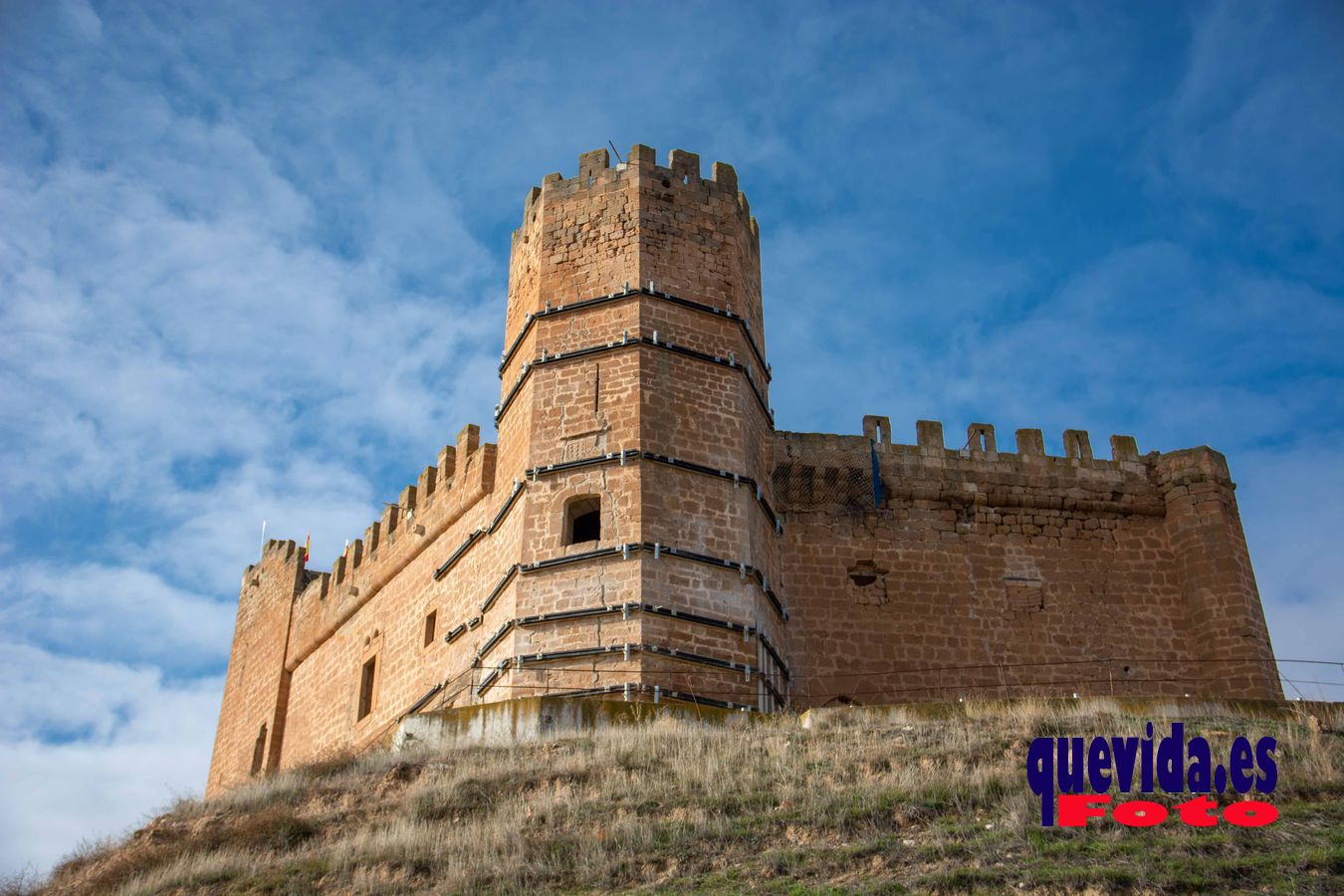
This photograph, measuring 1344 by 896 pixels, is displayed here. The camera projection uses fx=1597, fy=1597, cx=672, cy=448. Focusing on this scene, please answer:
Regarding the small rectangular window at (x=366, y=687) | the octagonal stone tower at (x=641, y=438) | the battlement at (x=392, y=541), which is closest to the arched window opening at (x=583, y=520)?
the octagonal stone tower at (x=641, y=438)

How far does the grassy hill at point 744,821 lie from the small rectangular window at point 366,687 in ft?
22.3

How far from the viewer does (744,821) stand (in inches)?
474

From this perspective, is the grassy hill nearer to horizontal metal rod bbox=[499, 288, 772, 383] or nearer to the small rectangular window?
horizontal metal rod bbox=[499, 288, 772, 383]

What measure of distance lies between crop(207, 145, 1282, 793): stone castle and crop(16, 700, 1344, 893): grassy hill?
2.21 meters

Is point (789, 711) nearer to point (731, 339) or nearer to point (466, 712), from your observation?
point (466, 712)

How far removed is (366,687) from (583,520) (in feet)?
19.1

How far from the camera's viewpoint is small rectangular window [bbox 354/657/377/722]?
74.4ft

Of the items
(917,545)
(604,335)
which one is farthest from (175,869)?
(917,545)

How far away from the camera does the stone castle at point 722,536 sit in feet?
57.5

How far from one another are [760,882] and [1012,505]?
37.5 ft

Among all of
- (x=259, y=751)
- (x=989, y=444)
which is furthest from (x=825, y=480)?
(x=259, y=751)

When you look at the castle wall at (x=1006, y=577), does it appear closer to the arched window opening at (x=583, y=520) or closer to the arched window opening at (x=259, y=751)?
the arched window opening at (x=583, y=520)

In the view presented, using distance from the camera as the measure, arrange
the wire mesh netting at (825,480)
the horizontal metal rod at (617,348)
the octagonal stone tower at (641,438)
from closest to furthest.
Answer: the octagonal stone tower at (641,438), the horizontal metal rod at (617,348), the wire mesh netting at (825,480)

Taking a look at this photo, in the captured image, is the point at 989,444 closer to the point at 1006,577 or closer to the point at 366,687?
the point at 1006,577
